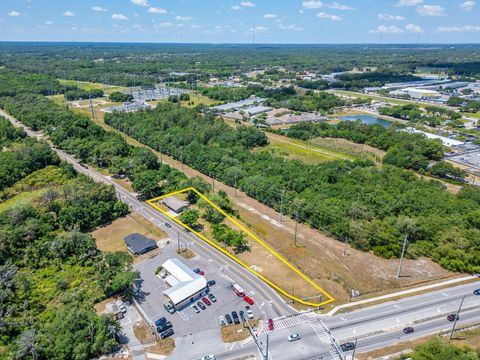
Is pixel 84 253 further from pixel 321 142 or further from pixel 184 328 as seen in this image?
pixel 321 142

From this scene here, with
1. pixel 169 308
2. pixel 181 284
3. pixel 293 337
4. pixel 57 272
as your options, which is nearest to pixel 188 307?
pixel 169 308

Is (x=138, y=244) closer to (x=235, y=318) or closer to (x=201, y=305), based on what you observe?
(x=201, y=305)

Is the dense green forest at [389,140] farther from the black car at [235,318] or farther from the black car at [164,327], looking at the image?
the black car at [164,327]

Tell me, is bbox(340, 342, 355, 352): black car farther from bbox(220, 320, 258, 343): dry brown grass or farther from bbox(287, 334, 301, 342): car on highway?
bbox(220, 320, 258, 343): dry brown grass

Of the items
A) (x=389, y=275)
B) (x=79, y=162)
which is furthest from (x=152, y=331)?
(x=79, y=162)

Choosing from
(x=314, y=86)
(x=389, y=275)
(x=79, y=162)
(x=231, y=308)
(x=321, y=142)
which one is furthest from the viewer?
(x=314, y=86)

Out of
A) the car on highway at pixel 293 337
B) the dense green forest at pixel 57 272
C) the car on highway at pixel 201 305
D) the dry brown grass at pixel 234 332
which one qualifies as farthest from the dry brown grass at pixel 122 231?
the car on highway at pixel 293 337
